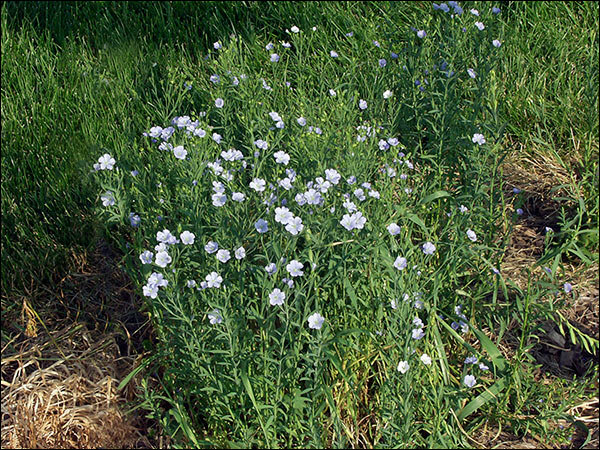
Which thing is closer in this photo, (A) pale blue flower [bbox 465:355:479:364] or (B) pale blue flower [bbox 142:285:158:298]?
(B) pale blue flower [bbox 142:285:158:298]

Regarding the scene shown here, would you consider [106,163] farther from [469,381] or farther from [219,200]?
[469,381]

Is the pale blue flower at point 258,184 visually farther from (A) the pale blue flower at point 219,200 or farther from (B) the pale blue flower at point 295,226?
(B) the pale blue flower at point 295,226

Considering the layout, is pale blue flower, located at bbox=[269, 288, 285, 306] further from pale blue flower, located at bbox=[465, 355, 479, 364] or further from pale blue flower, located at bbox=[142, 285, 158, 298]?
pale blue flower, located at bbox=[465, 355, 479, 364]

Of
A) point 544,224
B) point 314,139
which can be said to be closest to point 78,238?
point 314,139

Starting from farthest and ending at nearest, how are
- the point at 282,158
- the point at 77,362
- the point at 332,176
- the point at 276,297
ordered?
the point at 77,362, the point at 282,158, the point at 332,176, the point at 276,297

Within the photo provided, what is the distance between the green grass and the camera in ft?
7.78

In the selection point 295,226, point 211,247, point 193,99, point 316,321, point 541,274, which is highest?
point 295,226

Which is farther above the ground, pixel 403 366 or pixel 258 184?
pixel 258 184

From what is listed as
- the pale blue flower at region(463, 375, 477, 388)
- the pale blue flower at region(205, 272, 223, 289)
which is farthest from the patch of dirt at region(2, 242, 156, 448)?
the pale blue flower at region(463, 375, 477, 388)

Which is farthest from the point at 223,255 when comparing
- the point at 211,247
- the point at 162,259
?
the point at 162,259

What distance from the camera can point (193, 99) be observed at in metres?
3.38

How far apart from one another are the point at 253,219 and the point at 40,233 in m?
1.13

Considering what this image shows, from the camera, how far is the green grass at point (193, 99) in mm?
2371

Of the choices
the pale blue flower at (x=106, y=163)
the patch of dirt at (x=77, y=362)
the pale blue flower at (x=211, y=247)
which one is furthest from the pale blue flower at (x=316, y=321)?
the pale blue flower at (x=106, y=163)
